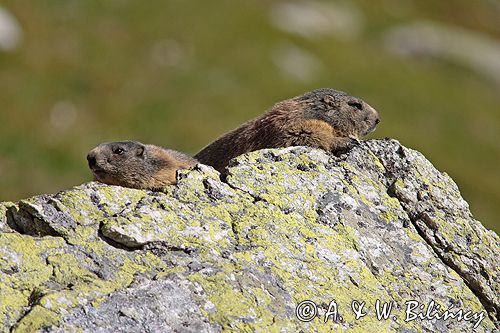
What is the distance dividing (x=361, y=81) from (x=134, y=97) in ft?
59.2

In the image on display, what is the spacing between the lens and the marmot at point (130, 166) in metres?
11.1

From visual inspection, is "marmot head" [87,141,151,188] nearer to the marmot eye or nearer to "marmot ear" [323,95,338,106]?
"marmot ear" [323,95,338,106]

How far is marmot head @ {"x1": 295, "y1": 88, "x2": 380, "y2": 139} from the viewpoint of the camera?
1199 centimetres

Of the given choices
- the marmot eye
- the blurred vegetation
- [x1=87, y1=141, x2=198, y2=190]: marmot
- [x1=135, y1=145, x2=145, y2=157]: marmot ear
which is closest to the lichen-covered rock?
[x1=87, y1=141, x2=198, y2=190]: marmot

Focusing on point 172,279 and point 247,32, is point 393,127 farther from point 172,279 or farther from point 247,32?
point 172,279

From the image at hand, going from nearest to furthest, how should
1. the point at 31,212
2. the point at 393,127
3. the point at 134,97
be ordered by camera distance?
the point at 31,212, the point at 134,97, the point at 393,127

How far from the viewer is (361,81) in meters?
50.0

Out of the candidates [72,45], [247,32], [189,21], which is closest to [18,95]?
[72,45]

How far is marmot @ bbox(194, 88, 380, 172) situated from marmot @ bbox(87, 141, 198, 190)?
910 mm

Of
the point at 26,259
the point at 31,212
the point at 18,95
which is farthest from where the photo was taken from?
the point at 18,95

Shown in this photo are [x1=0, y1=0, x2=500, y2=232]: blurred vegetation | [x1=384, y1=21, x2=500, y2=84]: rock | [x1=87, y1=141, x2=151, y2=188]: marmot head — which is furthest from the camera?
[x1=384, y1=21, x2=500, y2=84]: rock

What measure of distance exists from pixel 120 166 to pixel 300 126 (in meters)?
2.61

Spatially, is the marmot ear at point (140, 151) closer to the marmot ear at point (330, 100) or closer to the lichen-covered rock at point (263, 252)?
the lichen-covered rock at point (263, 252)

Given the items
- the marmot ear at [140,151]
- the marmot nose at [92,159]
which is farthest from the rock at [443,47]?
the marmot nose at [92,159]
